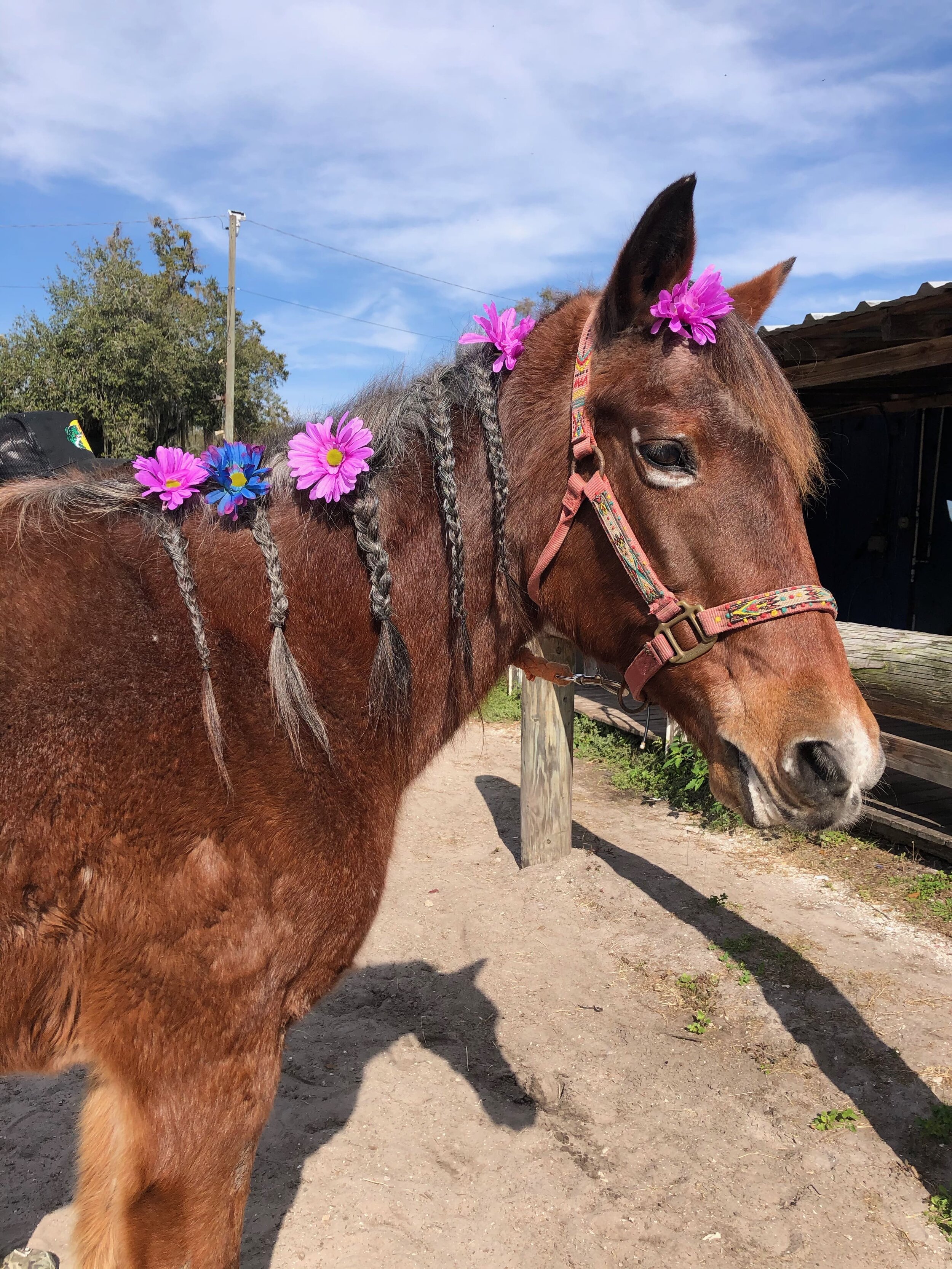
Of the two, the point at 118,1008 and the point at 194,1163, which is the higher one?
the point at 118,1008

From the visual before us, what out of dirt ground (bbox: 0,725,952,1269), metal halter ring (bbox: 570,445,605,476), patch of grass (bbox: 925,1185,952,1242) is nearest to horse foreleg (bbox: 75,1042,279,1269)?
dirt ground (bbox: 0,725,952,1269)

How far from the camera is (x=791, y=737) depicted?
1.49m

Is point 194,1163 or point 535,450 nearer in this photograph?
point 194,1163

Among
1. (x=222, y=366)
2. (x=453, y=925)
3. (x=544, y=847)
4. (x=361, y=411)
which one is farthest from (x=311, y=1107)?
(x=222, y=366)

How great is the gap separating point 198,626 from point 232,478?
0.36 m

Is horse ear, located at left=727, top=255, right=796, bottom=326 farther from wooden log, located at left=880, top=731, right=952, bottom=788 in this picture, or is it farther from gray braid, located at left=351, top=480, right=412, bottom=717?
wooden log, located at left=880, top=731, right=952, bottom=788

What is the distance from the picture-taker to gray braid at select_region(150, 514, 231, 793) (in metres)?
1.45

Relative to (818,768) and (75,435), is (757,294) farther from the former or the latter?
(75,435)

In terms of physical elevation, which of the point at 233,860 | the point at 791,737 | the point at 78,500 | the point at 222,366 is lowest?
the point at 233,860

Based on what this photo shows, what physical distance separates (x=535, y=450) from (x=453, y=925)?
11.6 ft

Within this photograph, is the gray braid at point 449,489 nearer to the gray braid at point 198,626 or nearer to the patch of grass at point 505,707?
the gray braid at point 198,626

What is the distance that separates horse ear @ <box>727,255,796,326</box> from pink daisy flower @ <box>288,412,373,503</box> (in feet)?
3.28

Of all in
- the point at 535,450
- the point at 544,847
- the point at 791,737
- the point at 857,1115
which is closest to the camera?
the point at 791,737

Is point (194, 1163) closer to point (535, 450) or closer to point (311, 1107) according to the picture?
point (535, 450)
